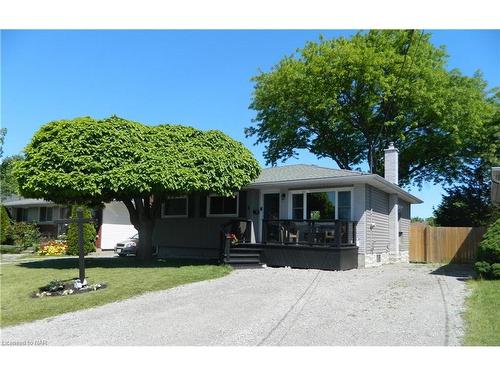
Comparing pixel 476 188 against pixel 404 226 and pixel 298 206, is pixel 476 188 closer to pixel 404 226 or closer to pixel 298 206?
pixel 404 226

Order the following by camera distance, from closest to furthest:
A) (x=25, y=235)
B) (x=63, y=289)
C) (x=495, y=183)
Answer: (x=63, y=289) → (x=495, y=183) → (x=25, y=235)

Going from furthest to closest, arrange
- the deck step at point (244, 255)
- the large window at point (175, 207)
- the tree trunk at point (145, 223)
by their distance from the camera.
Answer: the large window at point (175, 207)
the tree trunk at point (145, 223)
the deck step at point (244, 255)

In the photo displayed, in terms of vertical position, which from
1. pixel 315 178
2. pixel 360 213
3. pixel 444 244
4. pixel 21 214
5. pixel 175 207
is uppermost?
pixel 315 178

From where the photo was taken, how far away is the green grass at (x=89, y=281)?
27.2 feet

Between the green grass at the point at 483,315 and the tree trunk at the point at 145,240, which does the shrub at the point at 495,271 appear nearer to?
the green grass at the point at 483,315

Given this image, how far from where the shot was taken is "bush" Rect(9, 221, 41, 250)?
26109mm

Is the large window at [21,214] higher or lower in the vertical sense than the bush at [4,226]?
higher

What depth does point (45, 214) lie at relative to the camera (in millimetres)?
30797

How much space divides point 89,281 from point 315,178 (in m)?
7.68

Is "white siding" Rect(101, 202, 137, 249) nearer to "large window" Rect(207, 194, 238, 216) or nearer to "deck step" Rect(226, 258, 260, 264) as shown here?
"large window" Rect(207, 194, 238, 216)

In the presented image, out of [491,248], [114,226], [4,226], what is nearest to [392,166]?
[491,248]

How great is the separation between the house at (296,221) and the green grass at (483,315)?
476 cm

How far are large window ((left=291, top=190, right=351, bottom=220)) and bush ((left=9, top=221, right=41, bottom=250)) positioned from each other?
16785 millimetres

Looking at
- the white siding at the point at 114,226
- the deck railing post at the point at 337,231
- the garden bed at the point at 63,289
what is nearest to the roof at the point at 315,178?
the deck railing post at the point at 337,231
